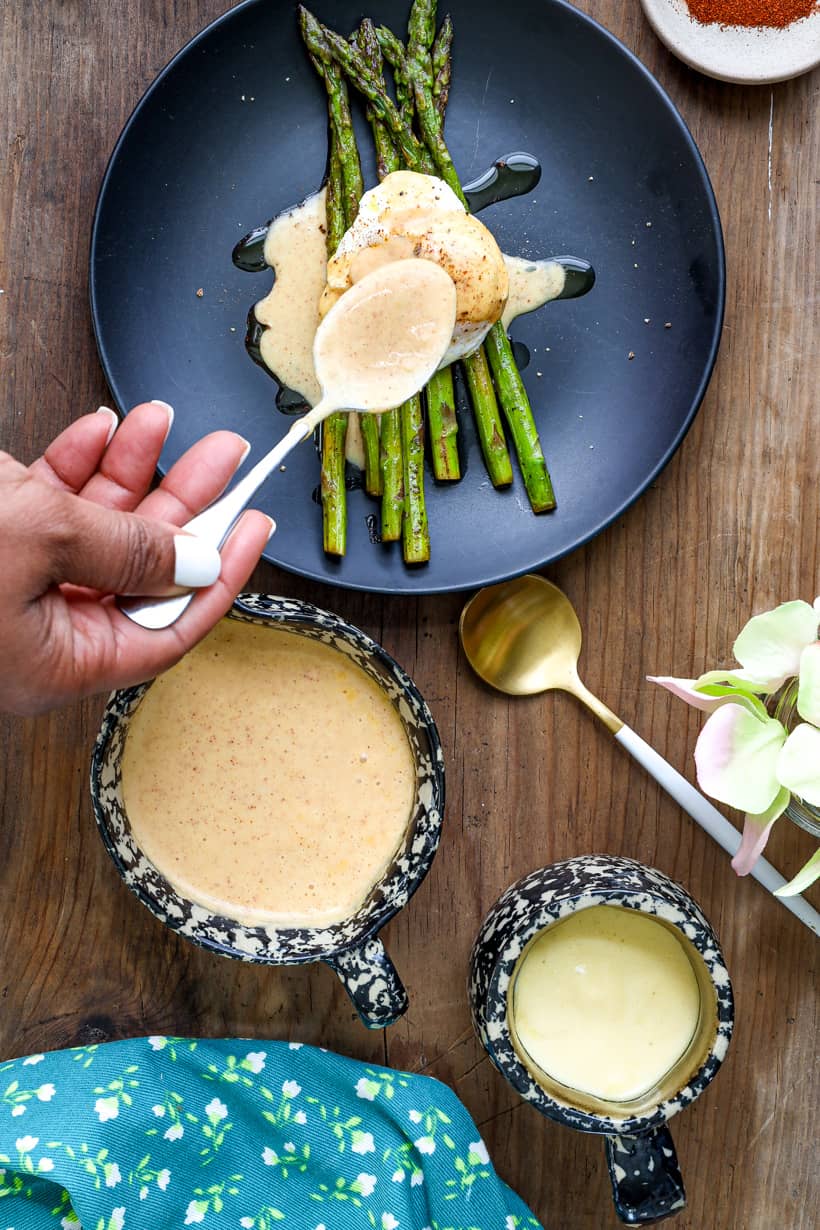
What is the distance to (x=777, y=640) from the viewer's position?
3.37 ft

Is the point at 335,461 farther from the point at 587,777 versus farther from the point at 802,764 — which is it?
the point at 802,764

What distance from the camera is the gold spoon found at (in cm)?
132

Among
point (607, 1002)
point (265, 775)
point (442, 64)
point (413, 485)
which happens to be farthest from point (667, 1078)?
point (442, 64)

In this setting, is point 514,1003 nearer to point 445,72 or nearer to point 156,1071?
point 156,1071

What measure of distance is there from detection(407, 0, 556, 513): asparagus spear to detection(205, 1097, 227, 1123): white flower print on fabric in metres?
0.88

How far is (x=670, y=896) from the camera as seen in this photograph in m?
1.16

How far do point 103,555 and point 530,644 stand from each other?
602 mm

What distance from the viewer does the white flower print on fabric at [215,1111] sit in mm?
1267

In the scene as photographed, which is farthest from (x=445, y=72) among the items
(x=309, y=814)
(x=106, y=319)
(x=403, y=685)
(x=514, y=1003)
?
(x=514, y=1003)

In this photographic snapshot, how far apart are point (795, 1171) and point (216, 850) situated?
93 centimetres

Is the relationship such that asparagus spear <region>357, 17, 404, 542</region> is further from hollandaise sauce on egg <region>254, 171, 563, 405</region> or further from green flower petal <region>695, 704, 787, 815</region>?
green flower petal <region>695, 704, 787, 815</region>

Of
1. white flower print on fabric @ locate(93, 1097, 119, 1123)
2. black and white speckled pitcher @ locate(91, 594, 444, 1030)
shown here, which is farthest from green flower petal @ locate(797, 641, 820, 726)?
white flower print on fabric @ locate(93, 1097, 119, 1123)

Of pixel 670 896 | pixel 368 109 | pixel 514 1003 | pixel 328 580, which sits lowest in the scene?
pixel 514 1003

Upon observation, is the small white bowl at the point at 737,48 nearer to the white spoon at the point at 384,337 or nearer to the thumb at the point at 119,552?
the white spoon at the point at 384,337
